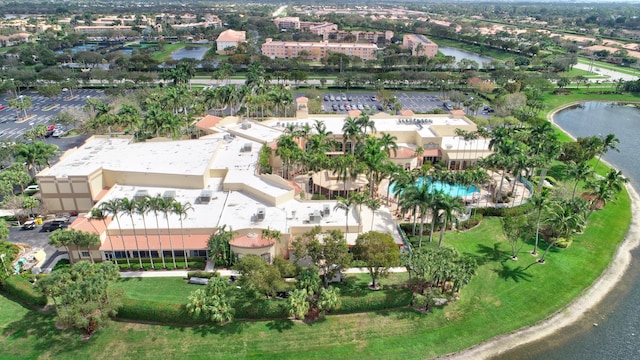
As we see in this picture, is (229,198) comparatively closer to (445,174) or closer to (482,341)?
(445,174)

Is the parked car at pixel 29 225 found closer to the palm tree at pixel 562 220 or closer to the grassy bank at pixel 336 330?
the grassy bank at pixel 336 330

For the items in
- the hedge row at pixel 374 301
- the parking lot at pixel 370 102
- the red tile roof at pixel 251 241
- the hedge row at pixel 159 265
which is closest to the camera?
the hedge row at pixel 374 301

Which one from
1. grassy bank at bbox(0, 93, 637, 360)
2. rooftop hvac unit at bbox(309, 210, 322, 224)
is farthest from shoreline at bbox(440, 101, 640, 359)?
rooftop hvac unit at bbox(309, 210, 322, 224)

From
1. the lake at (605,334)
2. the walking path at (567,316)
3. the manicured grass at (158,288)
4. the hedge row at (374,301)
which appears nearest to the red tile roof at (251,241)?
the manicured grass at (158,288)

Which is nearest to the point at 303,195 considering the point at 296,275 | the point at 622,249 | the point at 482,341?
the point at 296,275

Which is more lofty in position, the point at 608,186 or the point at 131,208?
the point at 131,208

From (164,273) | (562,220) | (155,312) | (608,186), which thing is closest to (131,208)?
(164,273)

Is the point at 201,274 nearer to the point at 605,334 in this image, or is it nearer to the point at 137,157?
the point at 137,157

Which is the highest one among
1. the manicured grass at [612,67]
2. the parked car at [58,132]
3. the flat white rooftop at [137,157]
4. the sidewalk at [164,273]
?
the flat white rooftop at [137,157]
